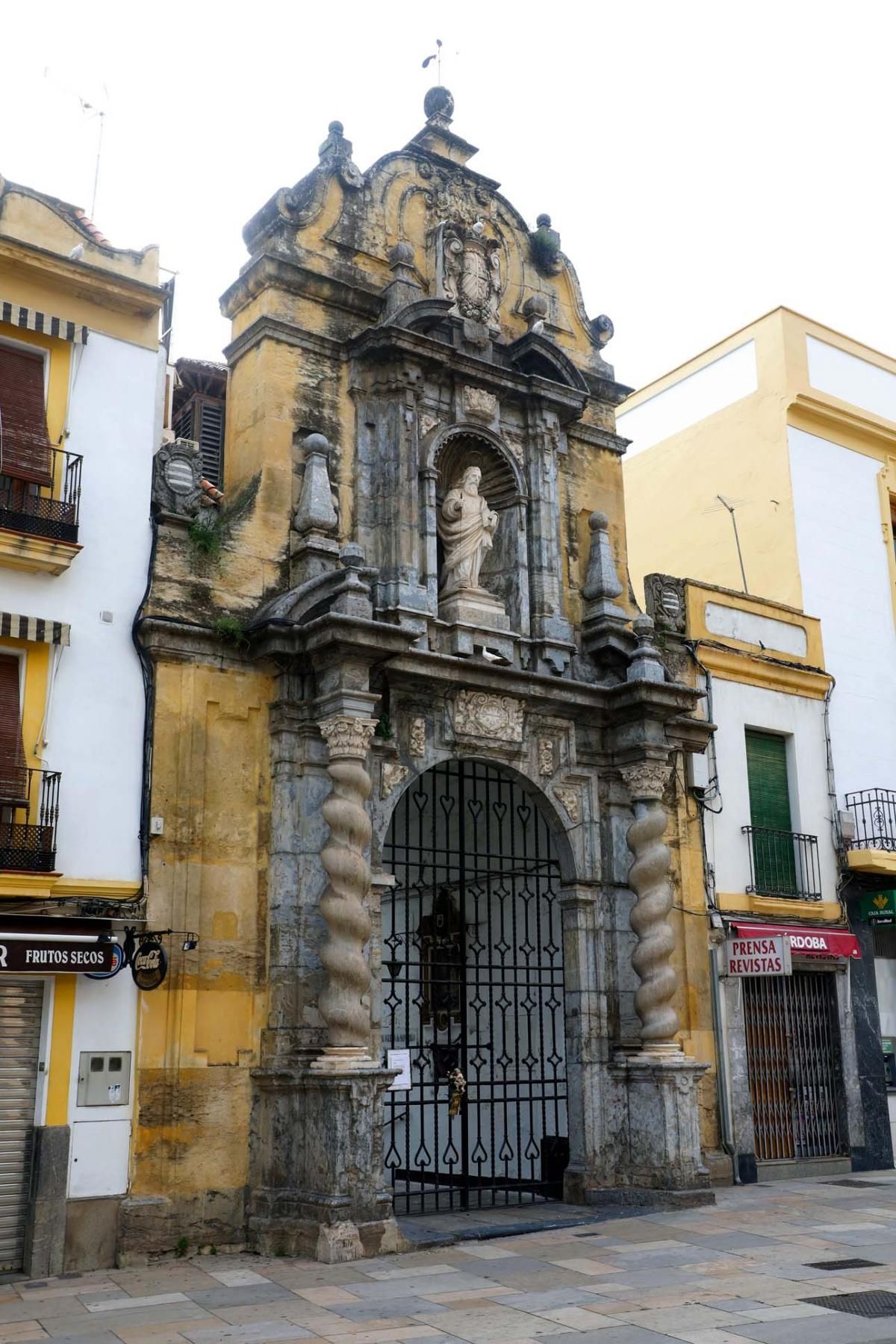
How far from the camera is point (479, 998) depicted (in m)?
14.1

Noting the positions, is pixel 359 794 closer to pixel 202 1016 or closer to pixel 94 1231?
pixel 202 1016

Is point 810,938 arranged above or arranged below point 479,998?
above

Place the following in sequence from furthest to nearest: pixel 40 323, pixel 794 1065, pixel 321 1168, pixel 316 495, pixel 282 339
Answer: pixel 794 1065 → pixel 282 339 → pixel 316 495 → pixel 40 323 → pixel 321 1168

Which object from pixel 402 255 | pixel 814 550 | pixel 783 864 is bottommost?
pixel 783 864

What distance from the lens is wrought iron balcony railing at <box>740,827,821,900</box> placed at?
15.9 meters

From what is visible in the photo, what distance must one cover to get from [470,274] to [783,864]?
807 cm

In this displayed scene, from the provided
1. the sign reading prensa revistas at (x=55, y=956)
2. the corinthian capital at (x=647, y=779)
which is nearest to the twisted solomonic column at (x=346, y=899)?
the sign reading prensa revistas at (x=55, y=956)

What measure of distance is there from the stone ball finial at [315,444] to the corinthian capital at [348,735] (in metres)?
2.93

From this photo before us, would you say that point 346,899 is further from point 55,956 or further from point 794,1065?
point 794,1065

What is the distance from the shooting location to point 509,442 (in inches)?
569

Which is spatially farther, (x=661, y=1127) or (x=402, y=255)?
(x=402, y=255)

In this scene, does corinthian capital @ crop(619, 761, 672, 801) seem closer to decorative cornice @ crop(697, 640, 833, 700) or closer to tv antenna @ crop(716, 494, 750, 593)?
decorative cornice @ crop(697, 640, 833, 700)

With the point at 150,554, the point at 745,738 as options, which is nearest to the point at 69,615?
the point at 150,554

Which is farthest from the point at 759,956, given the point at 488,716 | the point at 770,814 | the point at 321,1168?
the point at 321,1168
